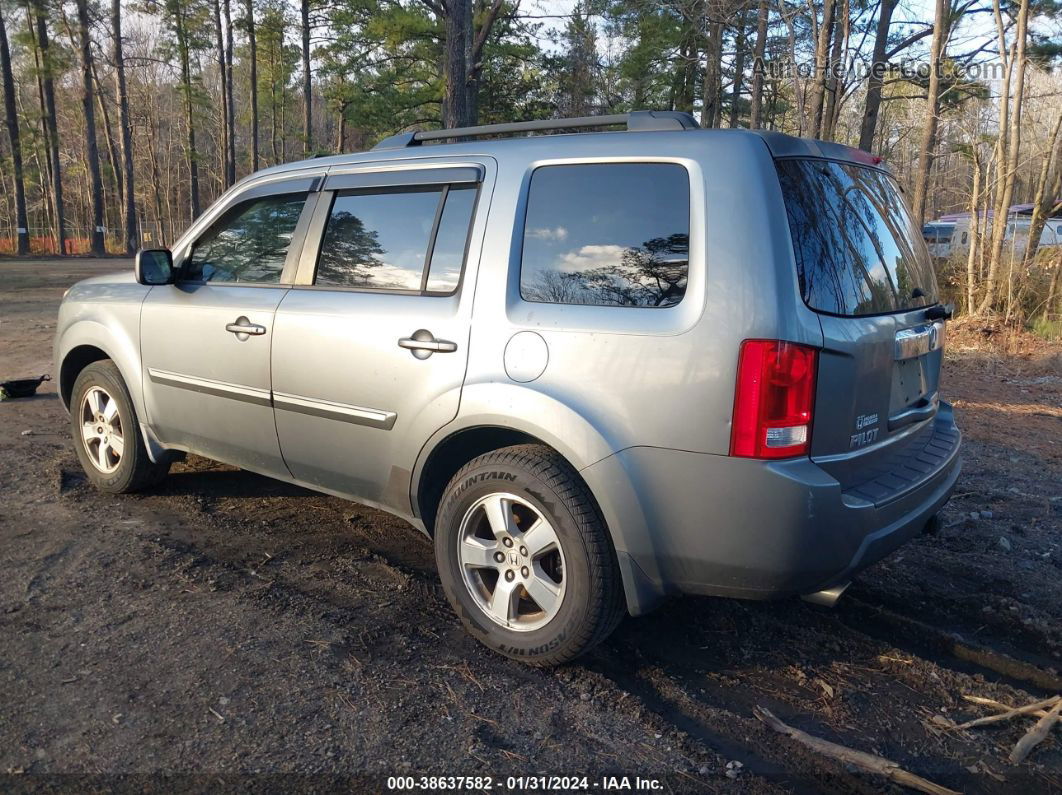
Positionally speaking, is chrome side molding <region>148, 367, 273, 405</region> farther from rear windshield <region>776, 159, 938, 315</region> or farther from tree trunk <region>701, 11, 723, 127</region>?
tree trunk <region>701, 11, 723, 127</region>

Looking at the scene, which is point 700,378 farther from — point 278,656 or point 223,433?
point 223,433

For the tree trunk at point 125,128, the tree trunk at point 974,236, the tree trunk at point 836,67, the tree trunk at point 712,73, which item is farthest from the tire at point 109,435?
the tree trunk at point 125,128

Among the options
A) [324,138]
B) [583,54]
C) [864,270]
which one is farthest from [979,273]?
[324,138]

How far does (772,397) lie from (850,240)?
0.79 m

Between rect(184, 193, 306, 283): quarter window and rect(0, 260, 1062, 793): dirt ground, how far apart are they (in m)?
1.37

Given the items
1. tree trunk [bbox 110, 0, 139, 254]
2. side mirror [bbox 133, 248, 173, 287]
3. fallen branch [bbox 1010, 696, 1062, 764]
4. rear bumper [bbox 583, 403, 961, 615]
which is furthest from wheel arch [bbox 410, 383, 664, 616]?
tree trunk [bbox 110, 0, 139, 254]

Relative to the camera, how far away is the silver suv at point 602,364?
2668 mm

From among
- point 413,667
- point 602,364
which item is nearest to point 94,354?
point 413,667

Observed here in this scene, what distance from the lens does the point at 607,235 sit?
3.00 meters

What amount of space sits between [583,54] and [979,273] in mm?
20324

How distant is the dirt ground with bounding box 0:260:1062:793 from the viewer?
258 cm

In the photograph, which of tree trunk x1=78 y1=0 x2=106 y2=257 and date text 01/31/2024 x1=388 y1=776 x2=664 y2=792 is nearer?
date text 01/31/2024 x1=388 y1=776 x2=664 y2=792

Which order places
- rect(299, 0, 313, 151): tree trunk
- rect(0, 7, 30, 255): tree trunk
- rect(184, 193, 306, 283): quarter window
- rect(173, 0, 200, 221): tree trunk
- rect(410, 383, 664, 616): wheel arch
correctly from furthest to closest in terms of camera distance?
rect(173, 0, 200, 221): tree trunk, rect(299, 0, 313, 151): tree trunk, rect(0, 7, 30, 255): tree trunk, rect(184, 193, 306, 283): quarter window, rect(410, 383, 664, 616): wheel arch

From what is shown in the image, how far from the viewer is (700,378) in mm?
2664
